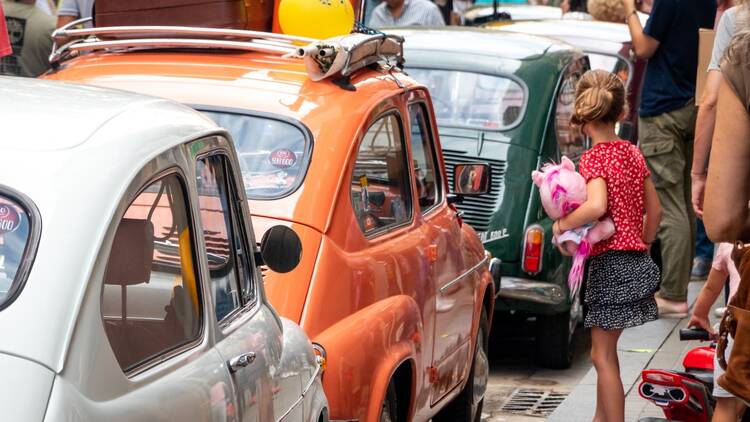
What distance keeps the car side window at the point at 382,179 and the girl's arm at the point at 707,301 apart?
4.16 feet

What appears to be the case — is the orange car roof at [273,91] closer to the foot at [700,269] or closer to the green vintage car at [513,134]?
the green vintage car at [513,134]

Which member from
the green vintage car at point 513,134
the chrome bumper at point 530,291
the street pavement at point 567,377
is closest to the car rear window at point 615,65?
the green vintage car at point 513,134

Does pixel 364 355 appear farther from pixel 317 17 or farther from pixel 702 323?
pixel 317 17

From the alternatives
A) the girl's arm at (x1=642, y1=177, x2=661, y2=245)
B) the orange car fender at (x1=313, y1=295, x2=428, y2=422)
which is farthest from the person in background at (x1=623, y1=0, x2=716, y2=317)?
the orange car fender at (x1=313, y1=295, x2=428, y2=422)

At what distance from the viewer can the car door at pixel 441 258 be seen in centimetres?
636

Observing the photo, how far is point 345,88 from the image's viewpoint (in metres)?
5.93

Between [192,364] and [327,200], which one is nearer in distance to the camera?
[192,364]

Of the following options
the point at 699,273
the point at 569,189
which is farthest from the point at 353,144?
the point at 699,273

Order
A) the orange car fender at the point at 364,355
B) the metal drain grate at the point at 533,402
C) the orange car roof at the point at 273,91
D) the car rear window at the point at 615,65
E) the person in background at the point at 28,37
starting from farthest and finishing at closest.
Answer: the car rear window at the point at 615,65
the person in background at the point at 28,37
the metal drain grate at the point at 533,402
the orange car roof at the point at 273,91
the orange car fender at the point at 364,355

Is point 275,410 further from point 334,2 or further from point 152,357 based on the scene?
point 334,2

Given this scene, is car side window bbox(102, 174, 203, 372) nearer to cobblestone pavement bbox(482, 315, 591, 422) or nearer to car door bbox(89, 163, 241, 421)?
car door bbox(89, 163, 241, 421)

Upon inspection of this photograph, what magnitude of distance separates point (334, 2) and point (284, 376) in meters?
3.29

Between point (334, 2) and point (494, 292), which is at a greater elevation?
point (334, 2)

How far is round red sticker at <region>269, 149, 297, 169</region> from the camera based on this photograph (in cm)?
549
